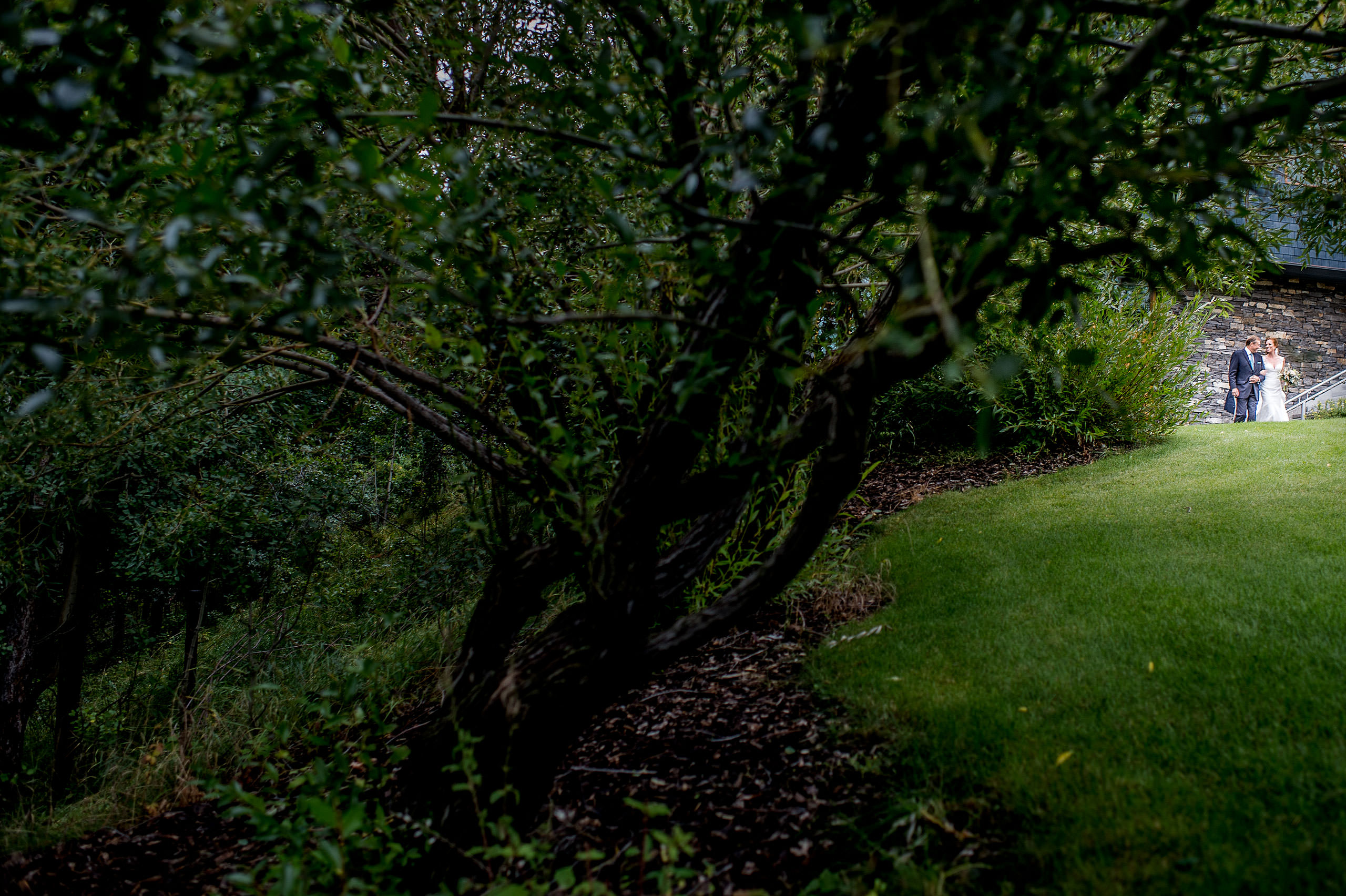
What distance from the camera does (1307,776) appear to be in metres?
2.01

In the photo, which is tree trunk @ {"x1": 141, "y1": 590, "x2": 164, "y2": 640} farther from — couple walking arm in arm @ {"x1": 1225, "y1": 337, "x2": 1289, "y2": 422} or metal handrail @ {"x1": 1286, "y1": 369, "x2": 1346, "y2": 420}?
metal handrail @ {"x1": 1286, "y1": 369, "x2": 1346, "y2": 420}

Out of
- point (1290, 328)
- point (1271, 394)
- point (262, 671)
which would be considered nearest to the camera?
point (262, 671)

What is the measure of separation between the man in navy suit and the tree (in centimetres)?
1012

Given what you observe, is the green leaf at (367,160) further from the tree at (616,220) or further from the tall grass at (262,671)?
the tall grass at (262,671)

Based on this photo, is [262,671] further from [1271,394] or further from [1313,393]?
[1313,393]

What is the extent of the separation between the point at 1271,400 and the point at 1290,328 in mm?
5075

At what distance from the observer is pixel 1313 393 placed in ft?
49.4

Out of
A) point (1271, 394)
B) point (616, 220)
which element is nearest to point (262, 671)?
point (616, 220)

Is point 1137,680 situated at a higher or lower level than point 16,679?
higher

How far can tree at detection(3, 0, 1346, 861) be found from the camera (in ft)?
4.24

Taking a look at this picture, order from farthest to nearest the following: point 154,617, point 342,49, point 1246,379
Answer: point 1246,379, point 154,617, point 342,49

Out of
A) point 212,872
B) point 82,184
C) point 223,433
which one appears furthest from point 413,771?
point 223,433

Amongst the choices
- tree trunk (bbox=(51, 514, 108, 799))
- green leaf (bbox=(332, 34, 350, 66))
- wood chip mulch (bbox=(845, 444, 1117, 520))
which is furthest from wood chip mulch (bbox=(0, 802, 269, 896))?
wood chip mulch (bbox=(845, 444, 1117, 520))

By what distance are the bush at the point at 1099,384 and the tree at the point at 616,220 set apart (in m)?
3.61
